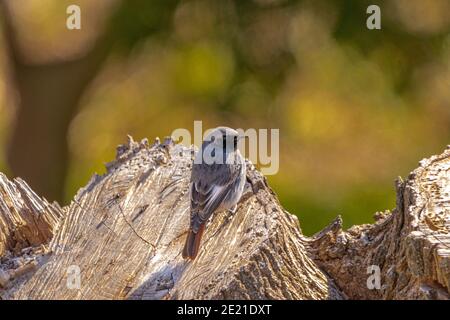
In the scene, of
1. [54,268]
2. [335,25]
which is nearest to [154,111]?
[335,25]

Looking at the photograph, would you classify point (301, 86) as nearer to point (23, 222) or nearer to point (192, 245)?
point (23, 222)

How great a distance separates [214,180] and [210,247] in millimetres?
624

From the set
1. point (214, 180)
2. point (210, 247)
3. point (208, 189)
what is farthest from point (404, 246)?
point (214, 180)

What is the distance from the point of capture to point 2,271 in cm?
459

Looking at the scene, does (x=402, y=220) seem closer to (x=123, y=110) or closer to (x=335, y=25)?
(x=335, y=25)

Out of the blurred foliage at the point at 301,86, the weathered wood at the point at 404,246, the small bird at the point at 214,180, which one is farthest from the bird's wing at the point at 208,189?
the blurred foliage at the point at 301,86

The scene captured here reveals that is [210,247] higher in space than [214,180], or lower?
lower

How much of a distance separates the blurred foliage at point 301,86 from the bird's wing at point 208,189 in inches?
90.6

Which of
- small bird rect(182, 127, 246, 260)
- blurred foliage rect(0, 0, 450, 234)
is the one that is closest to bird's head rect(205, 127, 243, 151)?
small bird rect(182, 127, 246, 260)

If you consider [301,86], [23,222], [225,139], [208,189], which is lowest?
[23,222]

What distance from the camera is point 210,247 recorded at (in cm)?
474

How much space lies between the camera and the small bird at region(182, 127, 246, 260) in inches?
186

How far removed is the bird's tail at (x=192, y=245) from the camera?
15.0 feet

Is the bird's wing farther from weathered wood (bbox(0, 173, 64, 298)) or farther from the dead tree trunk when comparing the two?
weathered wood (bbox(0, 173, 64, 298))
